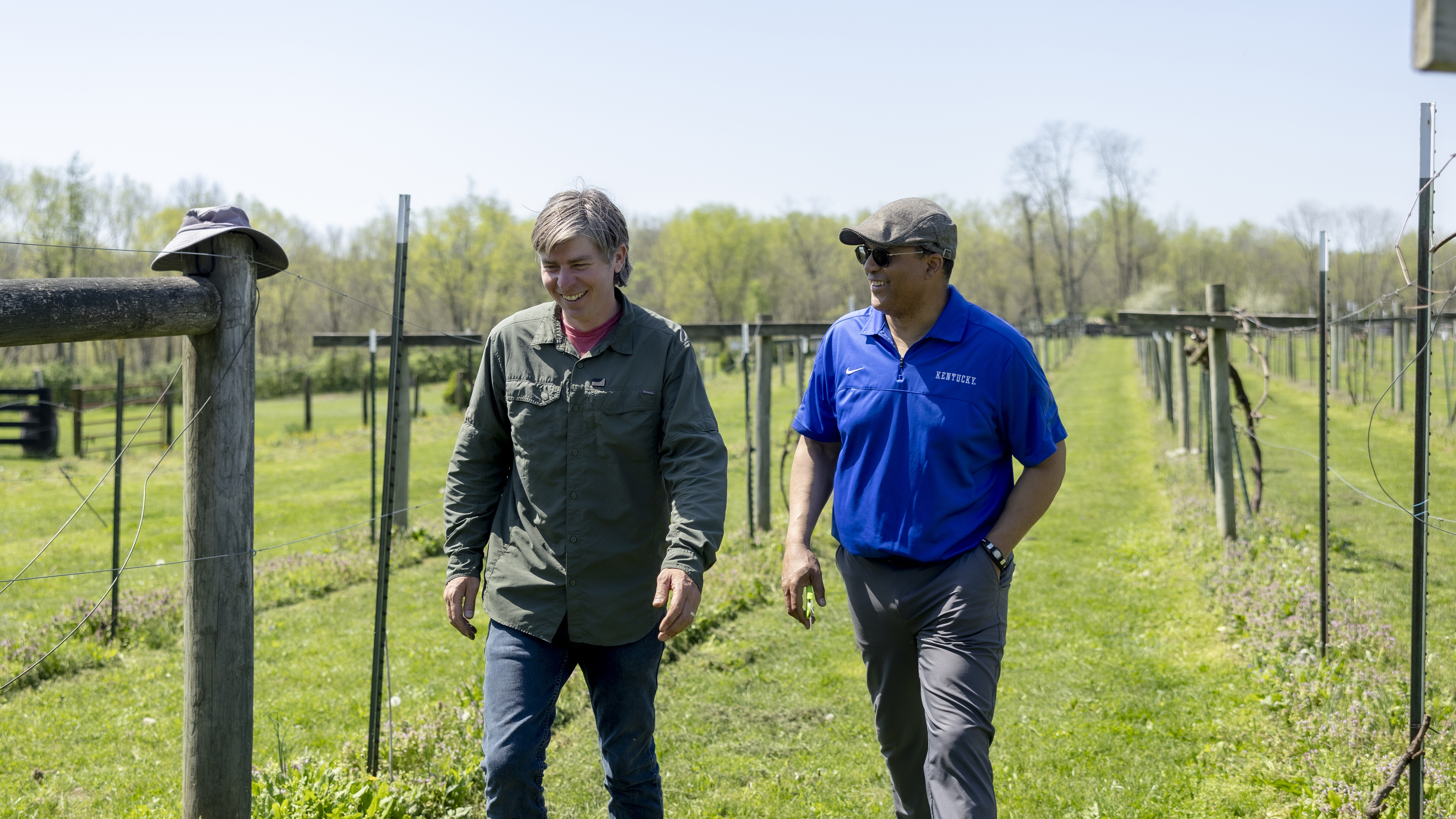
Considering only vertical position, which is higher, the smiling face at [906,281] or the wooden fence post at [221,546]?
the smiling face at [906,281]

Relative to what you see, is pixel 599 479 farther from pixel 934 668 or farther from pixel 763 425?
pixel 763 425

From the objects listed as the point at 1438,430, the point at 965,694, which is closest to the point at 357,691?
the point at 965,694

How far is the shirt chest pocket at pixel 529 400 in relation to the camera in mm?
2865

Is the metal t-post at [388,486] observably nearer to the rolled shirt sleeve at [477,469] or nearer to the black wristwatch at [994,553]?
the rolled shirt sleeve at [477,469]

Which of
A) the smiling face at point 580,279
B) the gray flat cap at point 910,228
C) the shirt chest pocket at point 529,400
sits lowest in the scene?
the shirt chest pocket at point 529,400

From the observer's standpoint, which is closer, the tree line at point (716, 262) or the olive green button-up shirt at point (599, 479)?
the olive green button-up shirt at point (599, 479)

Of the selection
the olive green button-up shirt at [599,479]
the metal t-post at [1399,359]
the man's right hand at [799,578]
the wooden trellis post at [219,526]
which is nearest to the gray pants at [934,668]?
the man's right hand at [799,578]

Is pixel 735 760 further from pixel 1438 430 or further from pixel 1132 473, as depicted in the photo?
pixel 1438 430

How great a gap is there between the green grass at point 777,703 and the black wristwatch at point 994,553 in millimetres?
1451

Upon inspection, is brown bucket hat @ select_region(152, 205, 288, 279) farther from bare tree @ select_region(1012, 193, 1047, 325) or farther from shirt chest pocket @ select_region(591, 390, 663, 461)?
bare tree @ select_region(1012, 193, 1047, 325)

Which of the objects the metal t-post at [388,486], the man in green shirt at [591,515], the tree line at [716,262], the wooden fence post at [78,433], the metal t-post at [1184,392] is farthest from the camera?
the tree line at [716,262]

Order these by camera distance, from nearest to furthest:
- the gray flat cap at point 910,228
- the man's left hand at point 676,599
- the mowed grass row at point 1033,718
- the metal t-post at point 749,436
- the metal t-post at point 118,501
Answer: the man's left hand at point 676,599 < the gray flat cap at point 910,228 < the mowed grass row at point 1033,718 < the metal t-post at point 118,501 < the metal t-post at point 749,436

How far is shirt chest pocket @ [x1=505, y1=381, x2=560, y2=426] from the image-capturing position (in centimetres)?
287

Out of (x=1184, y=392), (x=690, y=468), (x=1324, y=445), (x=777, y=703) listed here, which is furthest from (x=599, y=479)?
(x=1184, y=392)
